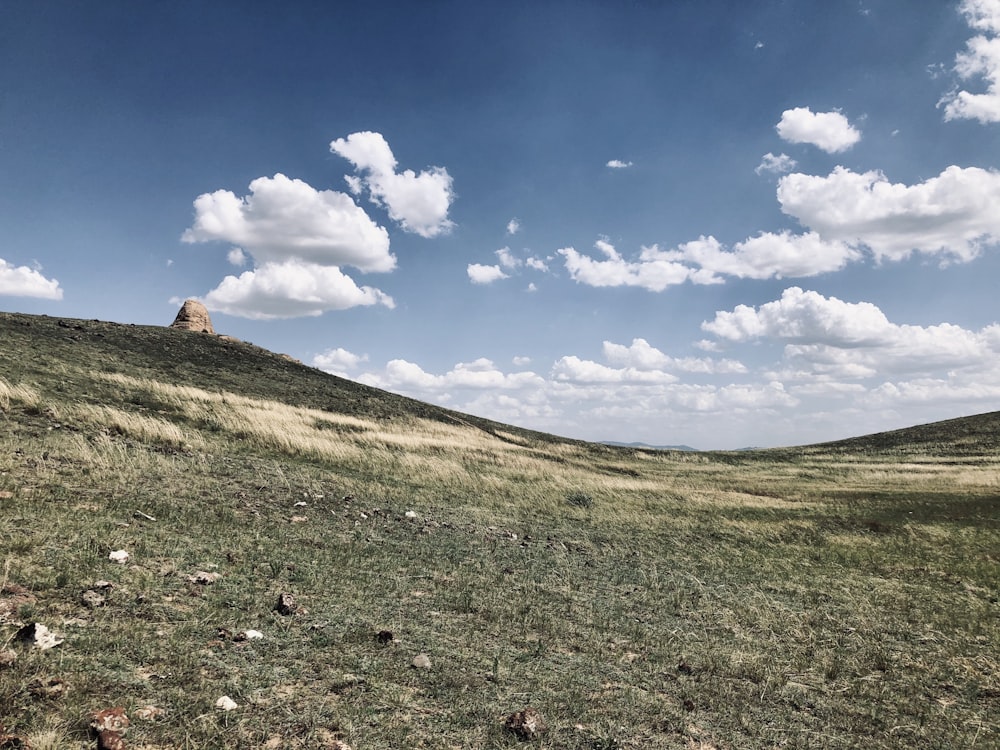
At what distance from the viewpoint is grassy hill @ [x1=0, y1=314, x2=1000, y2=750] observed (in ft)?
16.6

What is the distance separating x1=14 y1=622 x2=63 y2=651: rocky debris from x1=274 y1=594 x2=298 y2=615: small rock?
→ 7.89 feet

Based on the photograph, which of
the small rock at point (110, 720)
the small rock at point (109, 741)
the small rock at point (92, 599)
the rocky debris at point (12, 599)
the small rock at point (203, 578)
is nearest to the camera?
the small rock at point (109, 741)

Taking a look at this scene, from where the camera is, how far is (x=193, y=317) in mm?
70812

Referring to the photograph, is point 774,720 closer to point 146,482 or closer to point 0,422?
point 146,482

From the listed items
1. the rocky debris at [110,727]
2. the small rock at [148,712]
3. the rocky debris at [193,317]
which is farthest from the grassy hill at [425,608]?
the rocky debris at [193,317]

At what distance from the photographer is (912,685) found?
7977mm

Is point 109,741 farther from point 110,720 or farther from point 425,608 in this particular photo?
point 425,608

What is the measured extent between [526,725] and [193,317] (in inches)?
3102

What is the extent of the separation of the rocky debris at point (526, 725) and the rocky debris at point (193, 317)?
74.7 meters

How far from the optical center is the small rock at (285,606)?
6.99 m

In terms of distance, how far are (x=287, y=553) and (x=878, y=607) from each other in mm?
12702

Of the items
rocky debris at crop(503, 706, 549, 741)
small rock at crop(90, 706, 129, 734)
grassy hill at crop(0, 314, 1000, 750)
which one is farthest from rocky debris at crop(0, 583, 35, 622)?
rocky debris at crop(503, 706, 549, 741)

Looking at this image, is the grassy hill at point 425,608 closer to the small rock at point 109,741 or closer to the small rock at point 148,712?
the small rock at point 148,712

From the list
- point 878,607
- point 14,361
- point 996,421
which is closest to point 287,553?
point 878,607
